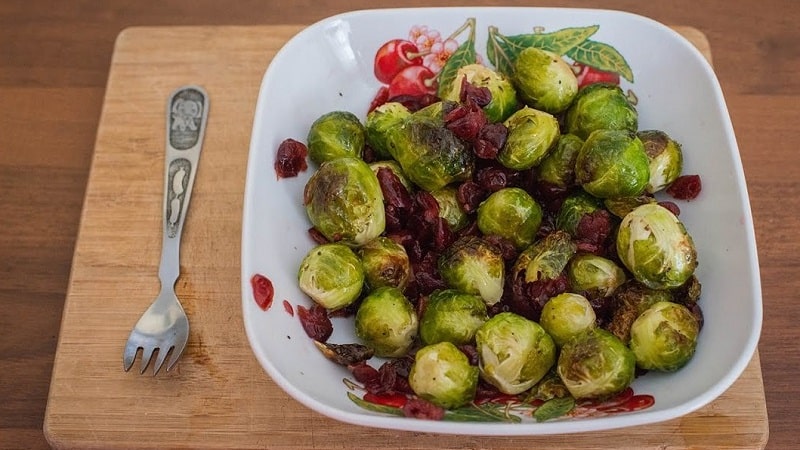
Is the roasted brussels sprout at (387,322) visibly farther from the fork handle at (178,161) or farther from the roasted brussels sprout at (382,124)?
the fork handle at (178,161)

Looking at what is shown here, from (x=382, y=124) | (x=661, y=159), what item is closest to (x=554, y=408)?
(x=661, y=159)

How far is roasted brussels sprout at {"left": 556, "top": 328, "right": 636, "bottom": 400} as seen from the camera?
174cm

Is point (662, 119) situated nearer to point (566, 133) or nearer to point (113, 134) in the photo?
point (566, 133)

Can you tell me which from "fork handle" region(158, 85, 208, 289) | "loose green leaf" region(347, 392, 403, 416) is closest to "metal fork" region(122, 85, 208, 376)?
"fork handle" region(158, 85, 208, 289)

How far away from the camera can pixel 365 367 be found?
1.89 meters

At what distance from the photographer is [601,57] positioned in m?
2.33

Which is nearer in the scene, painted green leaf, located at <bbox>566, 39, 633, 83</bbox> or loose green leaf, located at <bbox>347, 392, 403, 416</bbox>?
loose green leaf, located at <bbox>347, 392, 403, 416</bbox>

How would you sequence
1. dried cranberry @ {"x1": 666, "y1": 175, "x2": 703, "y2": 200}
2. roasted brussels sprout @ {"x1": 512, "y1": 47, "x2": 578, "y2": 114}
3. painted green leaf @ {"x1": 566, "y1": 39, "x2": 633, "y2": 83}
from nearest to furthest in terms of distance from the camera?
1. dried cranberry @ {"x1": 666, "y1": 175, "x2": 703, "y2": 200}
2. roasted brussels sprout @ {"x1": 512, "y1": 47, "x2": 578, "y2": 114}
3. painted green leaf @ {"x1": 566, "y1": 39, "x2": 633, "y2": 83}

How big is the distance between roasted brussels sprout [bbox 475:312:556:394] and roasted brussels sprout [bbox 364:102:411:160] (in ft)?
2.03

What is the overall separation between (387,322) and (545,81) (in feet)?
2.73

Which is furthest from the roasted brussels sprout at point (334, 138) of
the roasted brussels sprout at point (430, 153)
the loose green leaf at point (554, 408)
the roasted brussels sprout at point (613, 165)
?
the loose green leaf at point (554, 408)

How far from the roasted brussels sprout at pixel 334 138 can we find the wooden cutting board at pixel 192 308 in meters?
0.43

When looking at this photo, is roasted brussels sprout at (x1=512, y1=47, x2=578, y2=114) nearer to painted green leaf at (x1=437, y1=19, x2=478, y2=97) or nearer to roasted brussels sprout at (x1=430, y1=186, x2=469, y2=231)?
painted green leaf at (x1=437, y1=19, x2=478, y2=97)

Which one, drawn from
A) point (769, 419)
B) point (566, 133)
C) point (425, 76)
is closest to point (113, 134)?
point (425, 76)
